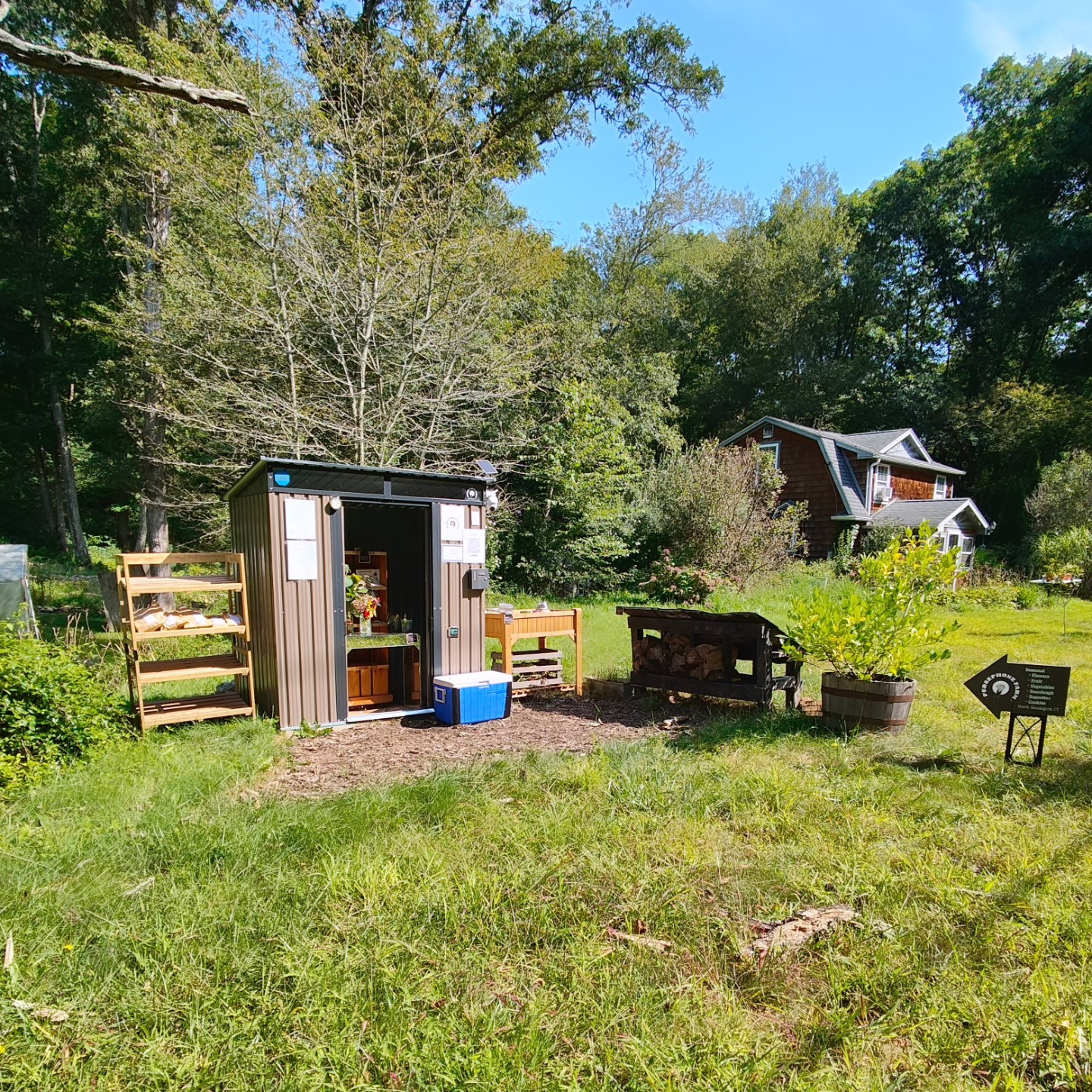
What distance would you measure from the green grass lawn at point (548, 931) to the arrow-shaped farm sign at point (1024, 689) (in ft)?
1.76

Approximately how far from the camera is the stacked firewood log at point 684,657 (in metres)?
6.36

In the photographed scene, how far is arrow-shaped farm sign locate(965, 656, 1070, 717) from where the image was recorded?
4258 millimetres

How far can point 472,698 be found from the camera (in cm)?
622

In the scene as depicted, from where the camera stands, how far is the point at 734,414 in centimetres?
3005

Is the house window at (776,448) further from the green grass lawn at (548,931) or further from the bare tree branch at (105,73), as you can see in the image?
the bare tree branch at (105,73)

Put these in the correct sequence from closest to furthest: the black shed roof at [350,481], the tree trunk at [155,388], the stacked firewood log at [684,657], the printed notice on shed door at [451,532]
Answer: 1. the black shed roof at [350,481]
2. the stacked firewood log at [684,657]
3. the printed notice on shed door at [451,532]
4. the tree trunk at [155,388]

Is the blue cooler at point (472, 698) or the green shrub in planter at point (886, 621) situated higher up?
the green shrub in planter at point (886, 621)

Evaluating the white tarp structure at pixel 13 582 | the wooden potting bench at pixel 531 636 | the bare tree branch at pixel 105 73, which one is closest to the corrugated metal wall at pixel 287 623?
the wooden potting bench at pixel 531 636

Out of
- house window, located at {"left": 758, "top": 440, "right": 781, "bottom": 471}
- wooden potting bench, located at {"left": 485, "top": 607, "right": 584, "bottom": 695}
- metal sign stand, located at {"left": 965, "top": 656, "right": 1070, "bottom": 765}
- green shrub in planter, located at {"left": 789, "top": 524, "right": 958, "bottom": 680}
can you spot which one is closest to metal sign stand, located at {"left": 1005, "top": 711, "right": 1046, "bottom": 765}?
metal sign stand, located at {"left": 965, "top": 656, "right": 1070, "bottom": 765}

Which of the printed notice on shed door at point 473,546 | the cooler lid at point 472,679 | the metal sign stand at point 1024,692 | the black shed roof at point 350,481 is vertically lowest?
the cooler lid at point 472,679

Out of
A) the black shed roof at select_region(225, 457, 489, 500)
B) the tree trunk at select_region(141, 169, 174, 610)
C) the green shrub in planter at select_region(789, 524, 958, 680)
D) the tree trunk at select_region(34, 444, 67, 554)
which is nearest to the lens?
the green shrub in planter at select_region(789, 524, 958, 680)

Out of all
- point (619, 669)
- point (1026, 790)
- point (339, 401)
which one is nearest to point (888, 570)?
point (1026, 790)

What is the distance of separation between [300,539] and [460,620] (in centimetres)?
183

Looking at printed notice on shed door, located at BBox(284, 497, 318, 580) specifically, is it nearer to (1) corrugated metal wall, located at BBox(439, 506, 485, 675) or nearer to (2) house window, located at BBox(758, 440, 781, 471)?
(1) corrugated metal wall, located at BBox(439, 506, 485, 675)
